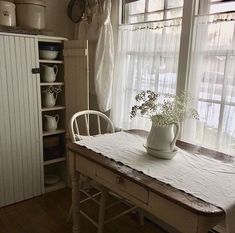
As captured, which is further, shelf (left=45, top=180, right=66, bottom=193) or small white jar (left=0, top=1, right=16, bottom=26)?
shelf (left=45, top=180, right=66, bottom=193)

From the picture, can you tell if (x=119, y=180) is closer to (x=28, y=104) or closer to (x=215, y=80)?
(x=215, y=80)

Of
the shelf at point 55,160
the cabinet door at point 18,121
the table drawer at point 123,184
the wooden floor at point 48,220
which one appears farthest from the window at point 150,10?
the wooden floor at point 48,220

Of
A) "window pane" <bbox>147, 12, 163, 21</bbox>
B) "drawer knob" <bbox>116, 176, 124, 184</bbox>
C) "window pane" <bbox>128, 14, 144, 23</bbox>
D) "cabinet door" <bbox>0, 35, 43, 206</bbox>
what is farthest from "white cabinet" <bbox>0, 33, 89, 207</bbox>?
"drawer knob" <bbox>116, 176, 124, 184</bbox>

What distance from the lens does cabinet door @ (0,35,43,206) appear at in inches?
83.9

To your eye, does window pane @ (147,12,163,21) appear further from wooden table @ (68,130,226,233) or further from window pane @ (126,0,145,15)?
wooden table @ (68,130,226,233)

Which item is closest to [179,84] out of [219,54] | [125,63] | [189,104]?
[189,104]

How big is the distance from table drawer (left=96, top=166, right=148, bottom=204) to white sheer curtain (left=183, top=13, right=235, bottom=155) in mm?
855

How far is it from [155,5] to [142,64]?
1.62 feet

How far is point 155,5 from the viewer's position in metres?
2.09

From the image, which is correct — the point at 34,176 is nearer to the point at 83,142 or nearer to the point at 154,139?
the point at 83,142

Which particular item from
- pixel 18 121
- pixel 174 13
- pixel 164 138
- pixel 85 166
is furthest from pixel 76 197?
pixel 174 13

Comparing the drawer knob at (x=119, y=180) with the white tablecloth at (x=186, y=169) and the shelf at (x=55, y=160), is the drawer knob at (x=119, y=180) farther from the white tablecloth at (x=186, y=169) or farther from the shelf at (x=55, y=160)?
the shelf at (x=55, y=160)

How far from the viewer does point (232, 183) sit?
1150 millimetres

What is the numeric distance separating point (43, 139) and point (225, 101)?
1.76 metres
